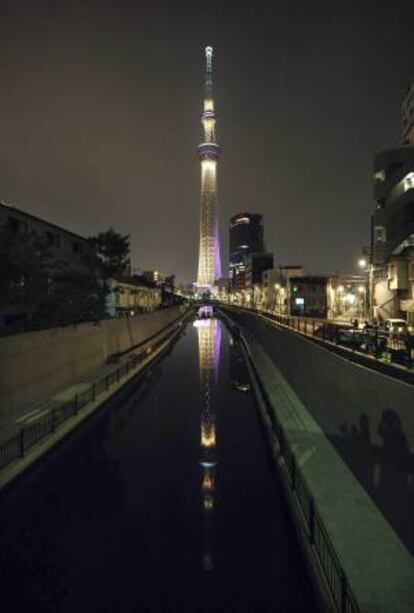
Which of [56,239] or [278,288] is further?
[278,288]

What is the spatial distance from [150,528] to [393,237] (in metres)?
30.5

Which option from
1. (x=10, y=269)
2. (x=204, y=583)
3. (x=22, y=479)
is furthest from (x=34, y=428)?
(x=204, y=583)

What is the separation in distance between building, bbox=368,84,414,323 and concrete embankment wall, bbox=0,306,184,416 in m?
24.1

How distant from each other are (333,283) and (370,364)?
50.7 metres

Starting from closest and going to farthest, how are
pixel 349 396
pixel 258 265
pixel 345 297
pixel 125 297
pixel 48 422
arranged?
pixel 349 396 → pixel 48 422 → pixel 125 297 → pixel 345 297 → pixel 258 265

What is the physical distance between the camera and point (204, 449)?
1797 centimetres

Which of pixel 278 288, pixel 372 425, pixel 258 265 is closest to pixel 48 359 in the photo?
pixel 372 425

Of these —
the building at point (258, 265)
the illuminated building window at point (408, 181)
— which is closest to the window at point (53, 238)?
the illuminated building window at point (408, 181)

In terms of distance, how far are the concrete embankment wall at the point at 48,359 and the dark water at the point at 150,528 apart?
337cm

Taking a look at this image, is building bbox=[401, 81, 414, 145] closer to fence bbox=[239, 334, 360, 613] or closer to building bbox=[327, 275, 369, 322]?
building bbox=[327, 275, 369, 322]

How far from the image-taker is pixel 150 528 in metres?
11.4

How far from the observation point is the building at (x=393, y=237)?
31844 millimetres

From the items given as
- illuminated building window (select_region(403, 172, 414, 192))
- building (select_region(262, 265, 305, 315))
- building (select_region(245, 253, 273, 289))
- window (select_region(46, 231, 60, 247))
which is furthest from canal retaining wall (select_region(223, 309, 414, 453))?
building (select_region(245, 253, 273, 289))

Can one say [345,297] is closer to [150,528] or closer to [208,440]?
[208,440]
